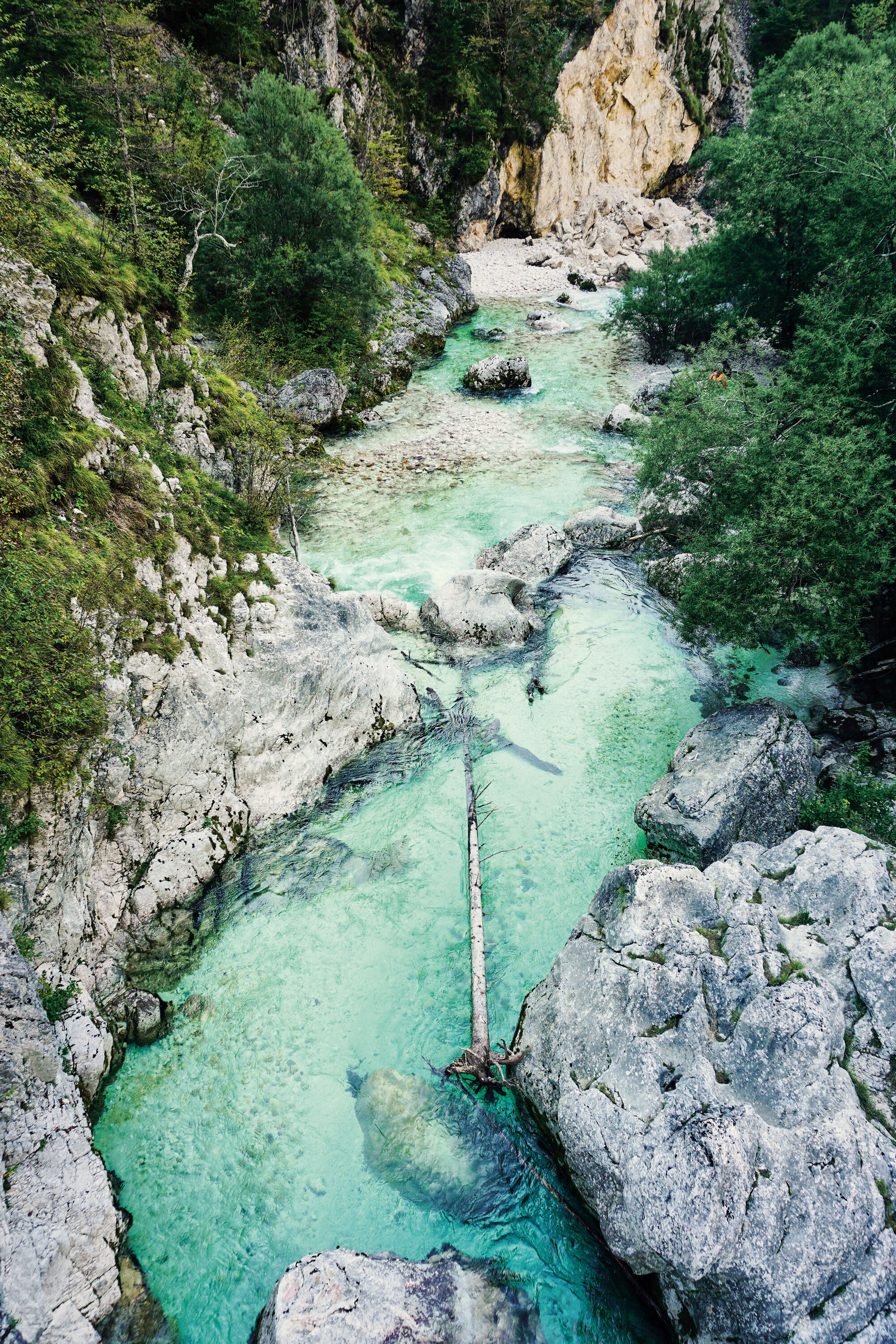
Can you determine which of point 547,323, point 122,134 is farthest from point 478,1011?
point 547,323

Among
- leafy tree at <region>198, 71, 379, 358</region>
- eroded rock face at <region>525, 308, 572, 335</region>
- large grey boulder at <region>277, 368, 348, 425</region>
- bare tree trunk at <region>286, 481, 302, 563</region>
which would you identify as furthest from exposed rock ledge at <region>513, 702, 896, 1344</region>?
eroded rock face at <region>525, 308, 572, 335</region>

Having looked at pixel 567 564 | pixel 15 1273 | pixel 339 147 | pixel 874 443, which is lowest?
pixel 15 1273

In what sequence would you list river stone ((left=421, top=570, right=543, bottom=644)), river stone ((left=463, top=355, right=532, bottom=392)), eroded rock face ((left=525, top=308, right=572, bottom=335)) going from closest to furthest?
river stone ((left=421, top=570, right=543, bottom=644)) → river stone ((left=463, top=355, right=532, bottom=392)) → eroded rock face ((left=525, top=308, right=572, bottom=335))

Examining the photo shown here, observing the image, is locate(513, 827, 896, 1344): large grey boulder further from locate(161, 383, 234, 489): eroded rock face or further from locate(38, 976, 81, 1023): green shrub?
locate(161, 383, 234, 489): eroded rock face

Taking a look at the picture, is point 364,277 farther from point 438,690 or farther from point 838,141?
point 438,690

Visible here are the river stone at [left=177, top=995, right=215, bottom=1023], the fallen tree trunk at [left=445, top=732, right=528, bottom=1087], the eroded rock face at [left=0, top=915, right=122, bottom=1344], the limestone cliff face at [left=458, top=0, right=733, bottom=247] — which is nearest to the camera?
the eroded rock face at [left=0, top=915, right=122, bottom=1344]

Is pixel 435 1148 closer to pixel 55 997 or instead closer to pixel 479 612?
pixel 55 997

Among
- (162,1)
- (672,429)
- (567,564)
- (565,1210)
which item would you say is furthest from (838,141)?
(162,1)
